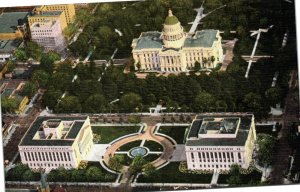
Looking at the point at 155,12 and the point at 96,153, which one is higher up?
the point at 155,12

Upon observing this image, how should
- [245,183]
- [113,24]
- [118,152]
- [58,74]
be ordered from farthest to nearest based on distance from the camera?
[113,24] → [58,74] → [118,152] → [245,183]

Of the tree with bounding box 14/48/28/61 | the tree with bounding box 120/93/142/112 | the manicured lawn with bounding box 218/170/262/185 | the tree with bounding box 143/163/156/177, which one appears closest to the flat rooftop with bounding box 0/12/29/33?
the tree with bounding box 14/48/28/61

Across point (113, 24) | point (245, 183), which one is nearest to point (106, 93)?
point (113, 24)

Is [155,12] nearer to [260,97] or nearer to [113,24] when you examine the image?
[113,24]

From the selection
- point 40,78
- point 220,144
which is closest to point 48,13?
point 40,78

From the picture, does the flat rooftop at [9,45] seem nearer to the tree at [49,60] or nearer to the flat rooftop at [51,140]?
the tree at [49,60]

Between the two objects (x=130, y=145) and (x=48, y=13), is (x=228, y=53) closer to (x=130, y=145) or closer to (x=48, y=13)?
(x=130, y=145)

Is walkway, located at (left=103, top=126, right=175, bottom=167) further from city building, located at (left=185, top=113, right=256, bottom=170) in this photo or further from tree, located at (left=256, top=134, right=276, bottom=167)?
tree, located at (left=256, top=134, right=276, bottom=167)

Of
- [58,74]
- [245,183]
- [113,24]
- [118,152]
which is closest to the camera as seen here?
[245,183]
